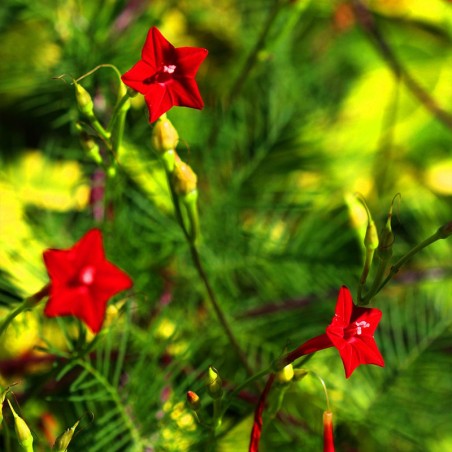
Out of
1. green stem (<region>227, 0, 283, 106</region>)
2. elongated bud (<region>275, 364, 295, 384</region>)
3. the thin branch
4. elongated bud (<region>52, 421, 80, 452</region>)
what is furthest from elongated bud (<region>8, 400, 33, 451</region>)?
the thin branch

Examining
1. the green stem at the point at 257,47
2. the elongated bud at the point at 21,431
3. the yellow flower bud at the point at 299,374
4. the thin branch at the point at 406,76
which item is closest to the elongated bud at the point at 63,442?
the elongated bud at the point at 21,431

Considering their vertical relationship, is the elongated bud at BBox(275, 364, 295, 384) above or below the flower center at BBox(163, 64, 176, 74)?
below

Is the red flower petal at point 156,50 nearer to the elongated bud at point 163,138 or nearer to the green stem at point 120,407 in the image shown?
the elongated bud at point 163,138

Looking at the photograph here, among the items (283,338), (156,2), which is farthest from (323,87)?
(283,338)

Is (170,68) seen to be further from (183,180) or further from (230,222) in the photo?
(230,222)

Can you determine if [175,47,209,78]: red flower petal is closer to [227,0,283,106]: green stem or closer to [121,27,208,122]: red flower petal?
[121,27,208,122]: red flower petal

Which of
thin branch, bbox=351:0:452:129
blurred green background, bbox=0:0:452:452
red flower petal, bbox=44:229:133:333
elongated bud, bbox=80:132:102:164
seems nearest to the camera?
red flower petal, bbox=44:229:133:333

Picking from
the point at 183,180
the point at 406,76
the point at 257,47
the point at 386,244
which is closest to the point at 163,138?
the point at 183,180

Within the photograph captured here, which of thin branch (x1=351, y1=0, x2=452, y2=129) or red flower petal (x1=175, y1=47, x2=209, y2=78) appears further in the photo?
thin branch (x1=351, y1=0, x2=452, y2=129)

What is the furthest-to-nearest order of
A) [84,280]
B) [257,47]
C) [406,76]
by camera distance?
[406,76]
[257,47]
[84,280]
